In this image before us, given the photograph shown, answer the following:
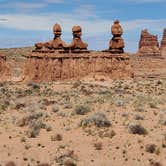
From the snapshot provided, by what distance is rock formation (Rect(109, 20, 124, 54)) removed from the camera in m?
54.3

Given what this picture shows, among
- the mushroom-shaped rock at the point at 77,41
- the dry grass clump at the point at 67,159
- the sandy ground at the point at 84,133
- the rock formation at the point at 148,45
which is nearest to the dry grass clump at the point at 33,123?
the sandy ground at the point at 84,133

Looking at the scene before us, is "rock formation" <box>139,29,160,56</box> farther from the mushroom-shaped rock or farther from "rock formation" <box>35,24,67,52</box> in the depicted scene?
the mushroom-shaped rock

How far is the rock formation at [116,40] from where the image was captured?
5431 cm

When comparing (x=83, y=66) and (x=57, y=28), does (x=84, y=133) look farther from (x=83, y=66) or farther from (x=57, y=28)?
(x=57, y=28)

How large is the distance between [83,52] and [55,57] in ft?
10.9

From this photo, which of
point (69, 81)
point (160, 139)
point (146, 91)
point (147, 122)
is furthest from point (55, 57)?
point (160, 139)

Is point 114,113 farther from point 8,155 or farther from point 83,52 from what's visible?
point 83,52

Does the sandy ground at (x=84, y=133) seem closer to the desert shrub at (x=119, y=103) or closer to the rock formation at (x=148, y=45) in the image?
the desert shrub at (x=119, y=103)

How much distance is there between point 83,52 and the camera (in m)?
54.5

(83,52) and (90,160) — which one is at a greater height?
(83,52)

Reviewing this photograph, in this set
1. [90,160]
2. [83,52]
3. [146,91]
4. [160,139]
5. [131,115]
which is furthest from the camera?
[83,52]

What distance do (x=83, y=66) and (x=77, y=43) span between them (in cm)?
275

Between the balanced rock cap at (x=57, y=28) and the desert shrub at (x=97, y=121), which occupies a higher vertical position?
the balanced rock cap at (x=57, y=28)

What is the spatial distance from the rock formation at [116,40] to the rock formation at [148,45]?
80862 millimetres
